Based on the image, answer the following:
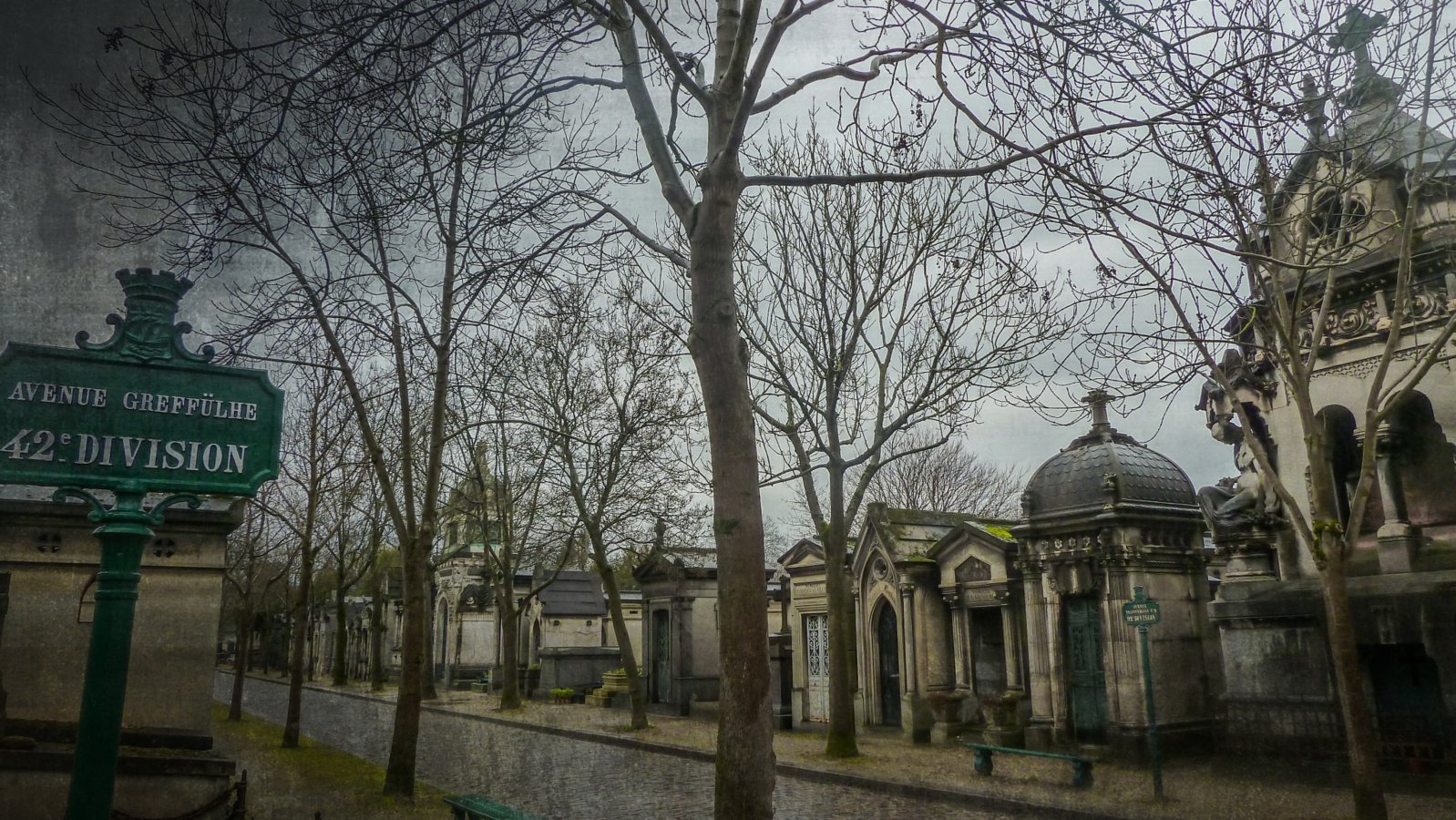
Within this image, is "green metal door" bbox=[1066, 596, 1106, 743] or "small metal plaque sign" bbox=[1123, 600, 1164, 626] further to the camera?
"green metal door" bbox=[1066, 596, 1106, 743]

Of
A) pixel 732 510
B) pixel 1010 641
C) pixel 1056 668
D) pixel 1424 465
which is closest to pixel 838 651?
pixel 1056 668

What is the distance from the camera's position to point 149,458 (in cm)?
368

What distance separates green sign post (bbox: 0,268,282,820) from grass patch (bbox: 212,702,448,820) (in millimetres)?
8058

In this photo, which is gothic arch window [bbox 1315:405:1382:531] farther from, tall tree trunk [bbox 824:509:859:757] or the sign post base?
the sign post base

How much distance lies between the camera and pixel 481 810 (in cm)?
837

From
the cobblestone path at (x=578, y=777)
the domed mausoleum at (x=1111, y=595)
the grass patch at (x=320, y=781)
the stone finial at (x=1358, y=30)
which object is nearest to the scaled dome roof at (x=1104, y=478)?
the domed mausoleum at (x=1111, y=595)

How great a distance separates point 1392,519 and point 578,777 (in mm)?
13132

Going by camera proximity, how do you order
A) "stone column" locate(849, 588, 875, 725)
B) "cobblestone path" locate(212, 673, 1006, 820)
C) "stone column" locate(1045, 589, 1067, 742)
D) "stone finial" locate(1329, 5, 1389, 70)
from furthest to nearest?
"stone column" locate(849, 588, 875, 725) → "stone column" locate(1045, 589, 1067, 742) → "cobblestone path" locate(212, 673, 1006, 820) → "stone finial" locate(1329, 5, 1389, 70)

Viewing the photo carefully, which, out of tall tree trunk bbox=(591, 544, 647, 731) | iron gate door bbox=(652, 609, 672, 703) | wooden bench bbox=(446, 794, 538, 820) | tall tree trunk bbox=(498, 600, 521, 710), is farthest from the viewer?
iron gate door bbox=(652, 609, 672, 703)

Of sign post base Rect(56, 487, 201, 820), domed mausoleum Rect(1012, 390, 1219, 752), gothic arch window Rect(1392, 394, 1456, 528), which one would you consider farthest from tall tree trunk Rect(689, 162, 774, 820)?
gothic arch window Rect(1392, 394, 1456, 528)

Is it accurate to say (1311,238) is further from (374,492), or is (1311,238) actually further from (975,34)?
(374,492)

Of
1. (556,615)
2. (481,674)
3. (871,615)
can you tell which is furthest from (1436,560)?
(481,674)

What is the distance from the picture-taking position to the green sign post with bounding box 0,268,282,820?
3.47m

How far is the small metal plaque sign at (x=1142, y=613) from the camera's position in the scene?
1269cm
